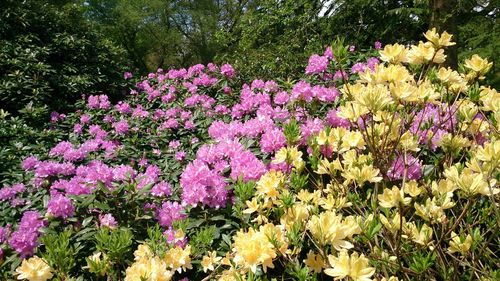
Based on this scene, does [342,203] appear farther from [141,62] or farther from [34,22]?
[141,62]

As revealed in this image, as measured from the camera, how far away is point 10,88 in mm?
4477

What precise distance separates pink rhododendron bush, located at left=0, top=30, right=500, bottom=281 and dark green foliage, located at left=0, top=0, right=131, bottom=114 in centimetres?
226

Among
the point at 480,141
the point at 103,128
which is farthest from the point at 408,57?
the point at 103,128

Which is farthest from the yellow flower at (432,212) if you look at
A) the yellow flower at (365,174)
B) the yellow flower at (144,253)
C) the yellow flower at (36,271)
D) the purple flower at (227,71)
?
the purple flower at (227,71)

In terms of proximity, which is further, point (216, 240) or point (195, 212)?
point (195, 212)

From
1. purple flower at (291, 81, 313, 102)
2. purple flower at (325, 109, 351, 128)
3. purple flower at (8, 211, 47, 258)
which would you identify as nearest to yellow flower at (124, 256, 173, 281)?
purple flower at (8, 211, 47, 258)

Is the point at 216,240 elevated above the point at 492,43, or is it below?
above

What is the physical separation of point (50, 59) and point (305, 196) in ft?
17.6

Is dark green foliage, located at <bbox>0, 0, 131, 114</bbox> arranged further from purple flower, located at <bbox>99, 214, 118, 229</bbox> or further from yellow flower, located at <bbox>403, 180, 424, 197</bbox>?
yellow flower, located at <bbox>403, 180, 424, 197</bbox>

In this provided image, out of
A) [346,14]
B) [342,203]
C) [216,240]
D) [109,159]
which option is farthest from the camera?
[346,14]

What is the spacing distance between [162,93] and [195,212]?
10.1 ft

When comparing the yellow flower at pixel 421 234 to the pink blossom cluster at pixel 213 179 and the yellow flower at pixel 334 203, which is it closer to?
the yellow flower at pixel 334 203

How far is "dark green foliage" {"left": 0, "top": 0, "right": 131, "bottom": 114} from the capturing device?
4.66m

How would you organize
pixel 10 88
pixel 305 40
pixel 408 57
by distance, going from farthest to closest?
1. pixel 305 40
2. pixel 10 88
3. pixel 408 57
